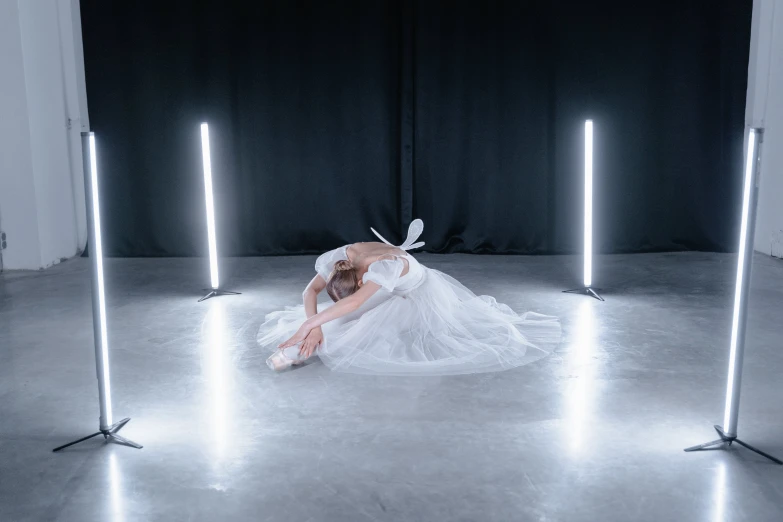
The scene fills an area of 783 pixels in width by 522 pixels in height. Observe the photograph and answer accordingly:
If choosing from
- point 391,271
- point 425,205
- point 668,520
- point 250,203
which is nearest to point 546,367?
point 391,271

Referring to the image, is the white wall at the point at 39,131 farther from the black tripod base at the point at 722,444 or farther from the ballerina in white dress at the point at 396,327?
the black tripod base at the point at 722,444

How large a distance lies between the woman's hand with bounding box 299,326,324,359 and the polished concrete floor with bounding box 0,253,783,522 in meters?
0.09

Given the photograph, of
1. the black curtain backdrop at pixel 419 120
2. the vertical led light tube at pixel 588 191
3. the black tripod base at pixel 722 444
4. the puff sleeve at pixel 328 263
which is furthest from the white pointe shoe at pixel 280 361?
the black curtain backdrop at pixel 419 120

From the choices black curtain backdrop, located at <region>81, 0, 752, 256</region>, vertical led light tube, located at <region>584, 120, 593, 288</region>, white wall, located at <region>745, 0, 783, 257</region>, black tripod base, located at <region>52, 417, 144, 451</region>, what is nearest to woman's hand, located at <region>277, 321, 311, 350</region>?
black tripod base, located at <region>52, 417, 144, 451</region>

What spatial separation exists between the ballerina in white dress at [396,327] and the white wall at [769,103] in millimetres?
3067

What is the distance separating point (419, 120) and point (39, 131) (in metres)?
3.00

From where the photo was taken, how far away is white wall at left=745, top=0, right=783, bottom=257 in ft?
20.7

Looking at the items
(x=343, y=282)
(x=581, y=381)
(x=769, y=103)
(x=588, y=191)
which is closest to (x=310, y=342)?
(x=343, y=282)

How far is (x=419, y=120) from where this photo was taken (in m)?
6.62

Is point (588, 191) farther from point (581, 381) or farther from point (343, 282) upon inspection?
point (343, 282)

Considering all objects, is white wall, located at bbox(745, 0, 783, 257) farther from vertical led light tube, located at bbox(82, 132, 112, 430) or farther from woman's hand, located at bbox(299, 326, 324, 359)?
vertical led light tube, located at bbox(82, 132, 112, 430)

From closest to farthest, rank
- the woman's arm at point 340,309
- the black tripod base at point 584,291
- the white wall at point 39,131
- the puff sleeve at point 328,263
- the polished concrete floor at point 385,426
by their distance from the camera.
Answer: the polished concrete floor at point 385,426 < the woman's arm at point 340,309 < the puff sleeve at point 328,263 < the black tripod base at point 584,291 < the white wall at point 39,131

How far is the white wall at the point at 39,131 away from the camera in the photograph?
19.2ft

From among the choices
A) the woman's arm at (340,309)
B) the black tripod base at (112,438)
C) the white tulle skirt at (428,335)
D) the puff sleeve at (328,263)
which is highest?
the puff sleeve at (328,263)
